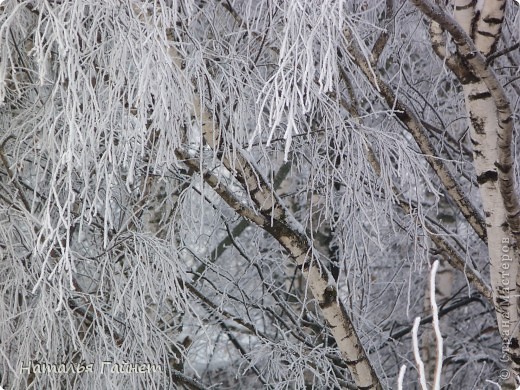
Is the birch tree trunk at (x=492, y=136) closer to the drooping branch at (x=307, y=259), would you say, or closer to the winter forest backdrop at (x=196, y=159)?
the winter forest backdrop at (x=196, y=159)

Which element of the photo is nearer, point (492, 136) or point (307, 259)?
point (492, 136)

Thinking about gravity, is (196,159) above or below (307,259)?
above

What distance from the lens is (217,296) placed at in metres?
1.94

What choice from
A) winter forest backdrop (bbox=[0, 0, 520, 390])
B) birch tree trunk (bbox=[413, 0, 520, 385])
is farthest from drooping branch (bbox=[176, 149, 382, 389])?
birch tree trunk (bbox=[413, 0, 520, 385])

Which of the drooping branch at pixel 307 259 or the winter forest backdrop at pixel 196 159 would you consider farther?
the drooping branch at pixel 307 259

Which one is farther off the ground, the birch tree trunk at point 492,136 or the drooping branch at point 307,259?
the birch tree trunk at point 492,136

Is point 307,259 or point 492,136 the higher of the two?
point 492,136

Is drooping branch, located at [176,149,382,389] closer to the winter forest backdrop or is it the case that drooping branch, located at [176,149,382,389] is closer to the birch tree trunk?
the winter forest backdrop

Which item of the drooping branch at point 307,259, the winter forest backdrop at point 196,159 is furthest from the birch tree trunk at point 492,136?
the drooping branch at point 307,259

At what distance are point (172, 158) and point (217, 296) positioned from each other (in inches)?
30.4

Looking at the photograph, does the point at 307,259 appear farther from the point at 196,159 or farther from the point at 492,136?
the point at 492,136

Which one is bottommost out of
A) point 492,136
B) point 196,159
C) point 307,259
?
point 307,259

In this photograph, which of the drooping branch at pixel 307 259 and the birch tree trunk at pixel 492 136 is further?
the drooping branch at pixel 307 259

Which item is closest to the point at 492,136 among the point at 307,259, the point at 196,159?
the point at 307,259
